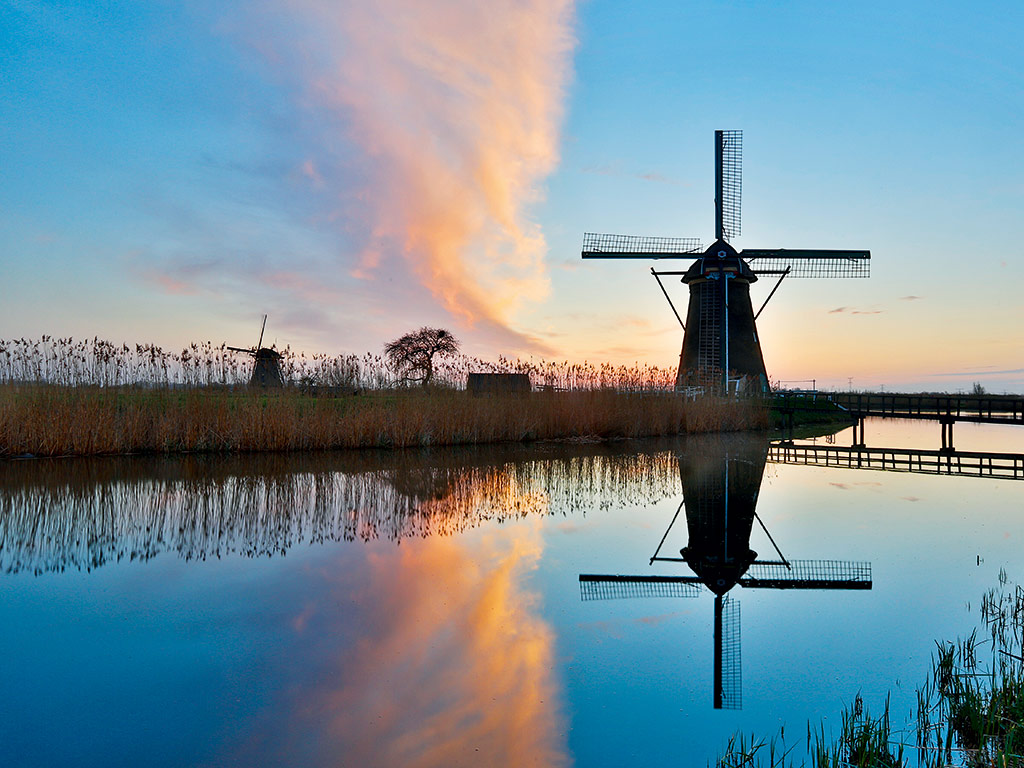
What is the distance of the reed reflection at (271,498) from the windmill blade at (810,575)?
2484 mm

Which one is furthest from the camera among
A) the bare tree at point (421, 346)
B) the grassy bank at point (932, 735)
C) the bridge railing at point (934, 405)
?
the bare tree at point (421, 346)

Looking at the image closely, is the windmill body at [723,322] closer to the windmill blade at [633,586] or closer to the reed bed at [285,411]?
the reed bed at [285,411]

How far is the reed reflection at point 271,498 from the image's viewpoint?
536 cm

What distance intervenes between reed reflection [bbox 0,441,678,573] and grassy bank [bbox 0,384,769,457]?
0.72m

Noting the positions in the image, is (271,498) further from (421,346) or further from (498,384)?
(421,346)

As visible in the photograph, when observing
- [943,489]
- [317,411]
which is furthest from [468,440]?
[943,489]

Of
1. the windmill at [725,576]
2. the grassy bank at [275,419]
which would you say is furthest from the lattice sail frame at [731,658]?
the grassy bank at [275,419]

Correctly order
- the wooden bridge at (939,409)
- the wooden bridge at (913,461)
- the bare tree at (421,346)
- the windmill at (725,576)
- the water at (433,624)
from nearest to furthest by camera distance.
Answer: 1. the water at (433,624)
2. the windmill at (725,576)
3. the wooden bridge at (913,461)
4. the wooden bridge at (939,409)
5. the bare tree at (421,346)

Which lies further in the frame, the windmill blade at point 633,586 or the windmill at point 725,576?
the windmill blade at point 633,586

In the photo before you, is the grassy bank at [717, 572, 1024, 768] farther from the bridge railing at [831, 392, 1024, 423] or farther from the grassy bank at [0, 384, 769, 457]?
the bridge railing at [831, 392, 1024, 423]

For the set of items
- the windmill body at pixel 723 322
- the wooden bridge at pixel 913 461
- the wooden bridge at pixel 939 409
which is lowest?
the wooden bridge at pixel 913 461

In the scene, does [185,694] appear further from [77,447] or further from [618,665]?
[77,447]

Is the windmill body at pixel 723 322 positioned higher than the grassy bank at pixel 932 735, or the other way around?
the windmill body at pixel 723 322

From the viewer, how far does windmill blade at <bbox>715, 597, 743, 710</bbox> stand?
Result: 281 cm
